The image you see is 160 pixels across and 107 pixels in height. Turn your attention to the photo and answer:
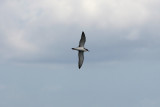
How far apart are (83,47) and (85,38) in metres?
3.84

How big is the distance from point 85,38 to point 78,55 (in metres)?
8.30

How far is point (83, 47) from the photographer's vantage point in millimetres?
146375

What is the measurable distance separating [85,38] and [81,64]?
406 inches

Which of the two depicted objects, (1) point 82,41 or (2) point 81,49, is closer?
(1) point 82,41

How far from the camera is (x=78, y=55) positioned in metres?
150

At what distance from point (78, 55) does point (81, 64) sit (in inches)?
116

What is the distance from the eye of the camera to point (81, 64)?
150250 millimetres

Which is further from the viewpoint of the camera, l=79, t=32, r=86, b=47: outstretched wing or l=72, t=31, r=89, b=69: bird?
l=72, t=31, r=89, b=69: bird

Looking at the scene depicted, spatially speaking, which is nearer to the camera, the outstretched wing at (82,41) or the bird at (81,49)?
the outstretched wing at (82,41)

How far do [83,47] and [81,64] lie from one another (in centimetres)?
651

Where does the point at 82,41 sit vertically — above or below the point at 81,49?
above

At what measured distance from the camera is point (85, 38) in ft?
471
